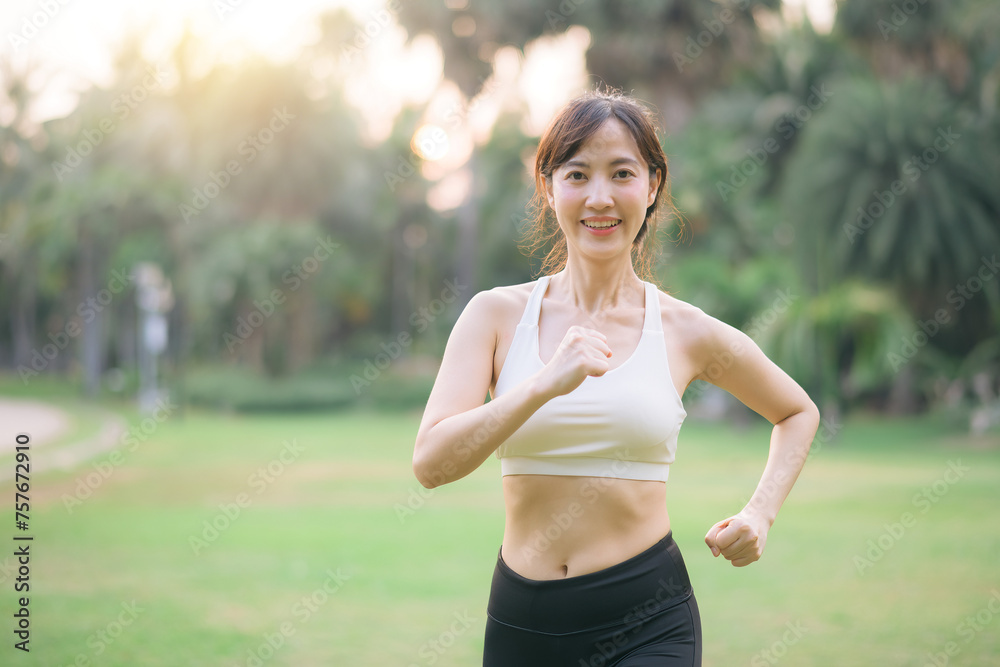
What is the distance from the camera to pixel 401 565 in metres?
9.14

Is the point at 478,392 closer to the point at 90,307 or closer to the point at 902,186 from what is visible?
the point at 902,186

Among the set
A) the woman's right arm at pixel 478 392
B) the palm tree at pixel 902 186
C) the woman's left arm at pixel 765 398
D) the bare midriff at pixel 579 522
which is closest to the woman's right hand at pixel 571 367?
the woman's right arm at pixel 478 392

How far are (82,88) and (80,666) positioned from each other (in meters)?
35.3

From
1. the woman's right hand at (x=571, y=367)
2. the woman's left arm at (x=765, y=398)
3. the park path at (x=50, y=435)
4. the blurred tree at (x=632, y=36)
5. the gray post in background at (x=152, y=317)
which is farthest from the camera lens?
the gray post in background at (x=152, y=317)

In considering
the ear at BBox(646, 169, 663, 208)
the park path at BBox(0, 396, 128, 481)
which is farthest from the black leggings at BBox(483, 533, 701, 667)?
the park path at BBox(0, 396, 128, 481)

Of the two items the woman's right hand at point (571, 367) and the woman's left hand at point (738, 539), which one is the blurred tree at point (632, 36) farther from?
the woman's right hand at point (571, 367)

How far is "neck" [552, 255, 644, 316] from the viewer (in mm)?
2238

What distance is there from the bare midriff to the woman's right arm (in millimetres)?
202

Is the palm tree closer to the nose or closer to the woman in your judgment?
the woman

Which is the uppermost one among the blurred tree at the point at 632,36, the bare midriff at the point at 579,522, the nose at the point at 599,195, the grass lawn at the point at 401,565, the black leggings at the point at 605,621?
the blurred tree at the point at 632,36

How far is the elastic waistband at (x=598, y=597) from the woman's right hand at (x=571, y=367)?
1.74 feet

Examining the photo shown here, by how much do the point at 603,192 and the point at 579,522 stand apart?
0.74 meters

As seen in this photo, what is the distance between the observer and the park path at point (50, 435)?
17047mm

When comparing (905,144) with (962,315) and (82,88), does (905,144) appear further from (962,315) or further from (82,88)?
(82,88)
